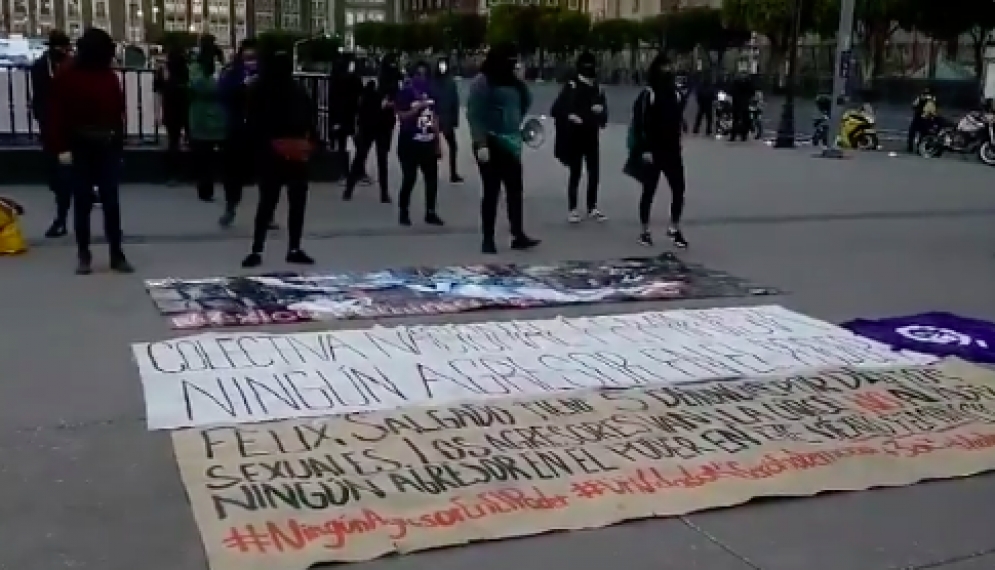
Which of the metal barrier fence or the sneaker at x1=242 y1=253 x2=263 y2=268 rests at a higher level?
the metal barrier fence

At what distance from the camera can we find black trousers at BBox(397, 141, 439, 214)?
11.3 meters

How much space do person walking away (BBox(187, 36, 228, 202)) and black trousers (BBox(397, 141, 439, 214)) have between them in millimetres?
2372

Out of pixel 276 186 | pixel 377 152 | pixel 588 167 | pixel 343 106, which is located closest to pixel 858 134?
pixel 343 106

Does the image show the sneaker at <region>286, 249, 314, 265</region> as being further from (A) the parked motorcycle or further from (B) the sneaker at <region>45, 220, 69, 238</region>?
(A) the parked motorcycle

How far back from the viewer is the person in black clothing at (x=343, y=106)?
15141 mm

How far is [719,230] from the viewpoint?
1212 centimetres

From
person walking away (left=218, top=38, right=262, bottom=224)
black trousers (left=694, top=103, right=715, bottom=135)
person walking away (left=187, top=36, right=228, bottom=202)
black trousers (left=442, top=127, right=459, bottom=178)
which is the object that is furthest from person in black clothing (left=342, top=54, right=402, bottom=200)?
black trousers (left=694, top=103, right=715, bottom=135)

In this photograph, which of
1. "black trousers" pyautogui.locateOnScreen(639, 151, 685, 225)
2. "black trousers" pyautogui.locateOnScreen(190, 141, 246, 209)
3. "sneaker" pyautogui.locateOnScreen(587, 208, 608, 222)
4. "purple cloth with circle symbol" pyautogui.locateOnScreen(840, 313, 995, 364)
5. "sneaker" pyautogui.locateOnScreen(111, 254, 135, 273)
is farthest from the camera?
"sneaker" pyautogui.locateOnScreen(587, 208, 608, 222)

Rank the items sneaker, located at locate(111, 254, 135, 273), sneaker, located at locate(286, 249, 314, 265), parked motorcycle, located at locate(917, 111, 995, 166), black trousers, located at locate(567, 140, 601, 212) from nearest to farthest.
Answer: sneaker, located at locate(111, 254, 135, 273) → sneaker, located at locate(286, 249, 314, 265) → black trousers, located at locate(567, 140, 601, 212) → parked motorcycle, located at locate(917, 111, 995, 166)

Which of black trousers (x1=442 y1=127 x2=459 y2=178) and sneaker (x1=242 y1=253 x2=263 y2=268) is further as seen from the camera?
black trousers (x1=442 y1=127 x2=459 y2=178)

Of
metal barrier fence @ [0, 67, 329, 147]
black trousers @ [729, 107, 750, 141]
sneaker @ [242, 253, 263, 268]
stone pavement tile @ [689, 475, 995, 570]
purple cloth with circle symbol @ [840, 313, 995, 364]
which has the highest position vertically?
metal barrier fence @ [0, 67, 329, 147]

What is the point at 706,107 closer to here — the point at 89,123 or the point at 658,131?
the point at 658,131

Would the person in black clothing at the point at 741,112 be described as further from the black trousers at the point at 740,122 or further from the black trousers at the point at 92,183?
the black trousers at the point at 92,183

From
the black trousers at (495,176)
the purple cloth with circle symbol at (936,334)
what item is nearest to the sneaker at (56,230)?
the black trousers at (495,176)
